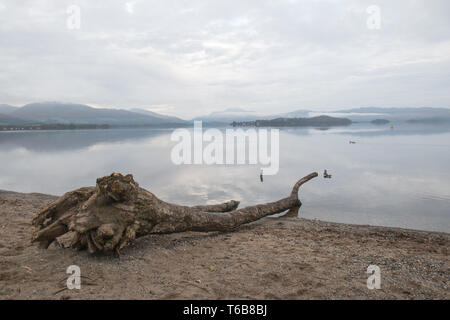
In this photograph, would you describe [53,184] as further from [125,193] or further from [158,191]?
[125,193]

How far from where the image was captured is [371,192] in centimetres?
1806

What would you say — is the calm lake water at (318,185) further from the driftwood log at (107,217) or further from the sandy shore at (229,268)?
the driftwood log at (107,217)

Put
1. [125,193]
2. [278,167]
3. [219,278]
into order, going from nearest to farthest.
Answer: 1. [219,278]
2. [125,193]
3. [278,167]

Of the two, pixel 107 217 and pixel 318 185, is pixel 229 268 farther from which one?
pixel 318 185

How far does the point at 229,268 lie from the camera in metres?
5.42

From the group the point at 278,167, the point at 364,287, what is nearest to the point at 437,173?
the point at 278,167

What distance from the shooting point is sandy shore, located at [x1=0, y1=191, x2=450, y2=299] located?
4.38 meters

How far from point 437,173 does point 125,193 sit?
2809cm

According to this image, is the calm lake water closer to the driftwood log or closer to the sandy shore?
the sandy shore

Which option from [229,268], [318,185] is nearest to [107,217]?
[229,268]

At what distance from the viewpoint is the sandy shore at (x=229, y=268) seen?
14.4 feet

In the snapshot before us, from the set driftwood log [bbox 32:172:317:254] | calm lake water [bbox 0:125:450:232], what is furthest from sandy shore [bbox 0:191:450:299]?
calm lake water [bbox 0:125:450:232]

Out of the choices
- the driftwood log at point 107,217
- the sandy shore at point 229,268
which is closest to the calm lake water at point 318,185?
the sandy shore at point 229,268

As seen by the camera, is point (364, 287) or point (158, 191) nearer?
point (364, 287)
